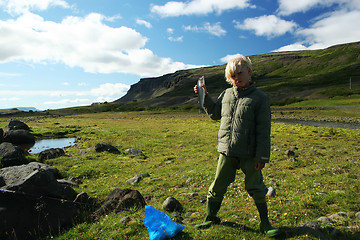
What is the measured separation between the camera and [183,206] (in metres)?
7.86

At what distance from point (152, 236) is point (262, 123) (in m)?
3.73

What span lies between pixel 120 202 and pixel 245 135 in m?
4.95

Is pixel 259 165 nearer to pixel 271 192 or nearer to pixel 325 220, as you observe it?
pixel 325 220

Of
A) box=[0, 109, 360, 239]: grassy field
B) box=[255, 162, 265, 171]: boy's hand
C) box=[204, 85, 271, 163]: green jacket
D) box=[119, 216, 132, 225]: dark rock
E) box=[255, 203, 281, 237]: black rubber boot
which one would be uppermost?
box=[204, 85, 271, 163]: green jacket

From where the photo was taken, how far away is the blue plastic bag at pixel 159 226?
17.1ft

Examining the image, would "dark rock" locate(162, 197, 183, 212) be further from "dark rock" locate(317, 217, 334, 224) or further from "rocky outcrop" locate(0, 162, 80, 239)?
"dark rock" locate(317, 217, 334, 224)

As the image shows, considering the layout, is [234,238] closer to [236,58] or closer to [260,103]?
[260,103]

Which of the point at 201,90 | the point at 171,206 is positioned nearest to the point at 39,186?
the point at 171,206

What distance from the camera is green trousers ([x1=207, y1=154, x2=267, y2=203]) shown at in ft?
17.3

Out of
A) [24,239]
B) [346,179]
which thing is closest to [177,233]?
[24,239]

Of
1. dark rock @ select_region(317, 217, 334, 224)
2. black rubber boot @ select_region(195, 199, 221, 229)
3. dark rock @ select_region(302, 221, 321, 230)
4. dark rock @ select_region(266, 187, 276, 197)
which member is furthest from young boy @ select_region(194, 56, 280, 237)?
dark rock @ select_region(266, 187, 276, 197)

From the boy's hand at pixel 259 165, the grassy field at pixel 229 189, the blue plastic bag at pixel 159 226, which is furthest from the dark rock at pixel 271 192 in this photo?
the blue plastic bag at pixel 159 226

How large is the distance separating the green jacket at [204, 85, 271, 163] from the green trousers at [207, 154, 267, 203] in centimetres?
26

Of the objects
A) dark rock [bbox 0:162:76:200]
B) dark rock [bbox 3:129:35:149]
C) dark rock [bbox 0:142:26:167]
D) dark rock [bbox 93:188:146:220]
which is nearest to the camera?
dark rock [bbox 0:162:76:200]
